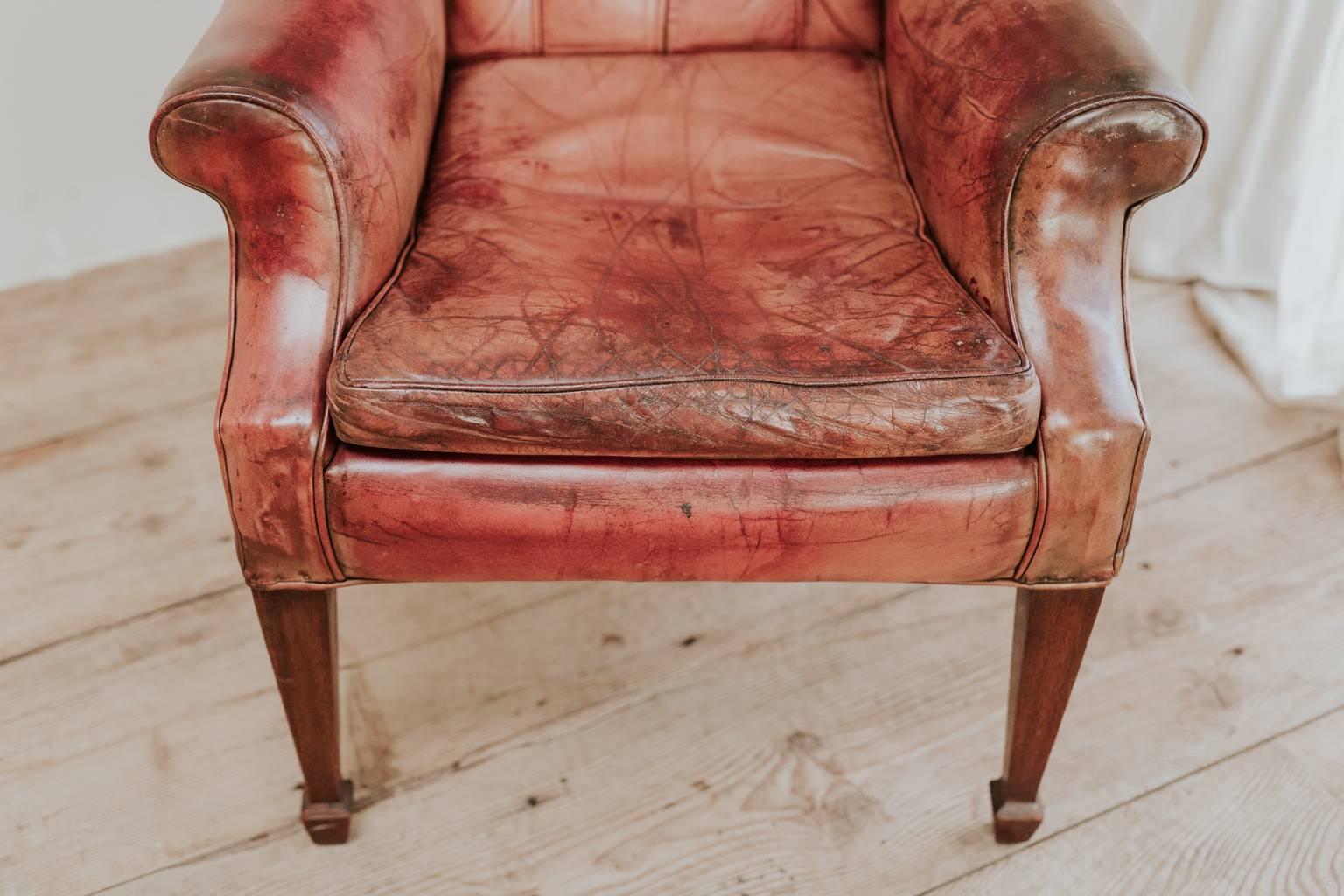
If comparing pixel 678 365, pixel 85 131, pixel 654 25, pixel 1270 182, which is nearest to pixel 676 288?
pixel 678 365

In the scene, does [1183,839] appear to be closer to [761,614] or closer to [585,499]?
[761,614]

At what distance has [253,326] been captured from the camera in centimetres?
89

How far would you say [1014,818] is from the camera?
109 centimetres

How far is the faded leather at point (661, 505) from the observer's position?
889 mm

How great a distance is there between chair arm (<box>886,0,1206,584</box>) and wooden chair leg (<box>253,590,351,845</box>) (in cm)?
58

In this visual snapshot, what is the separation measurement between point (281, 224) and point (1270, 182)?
4.55 feet

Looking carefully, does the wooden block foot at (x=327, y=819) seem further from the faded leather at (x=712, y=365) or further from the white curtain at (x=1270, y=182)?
the white curtain at (x=1270, y=182)

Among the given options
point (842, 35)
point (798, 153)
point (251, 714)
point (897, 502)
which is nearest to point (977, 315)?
point (897, 502)

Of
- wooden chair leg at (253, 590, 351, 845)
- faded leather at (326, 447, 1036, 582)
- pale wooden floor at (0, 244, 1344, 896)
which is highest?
faded leather at (326, 447, 1036, 582)

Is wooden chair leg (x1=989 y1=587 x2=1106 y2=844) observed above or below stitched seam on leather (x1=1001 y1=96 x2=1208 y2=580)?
below

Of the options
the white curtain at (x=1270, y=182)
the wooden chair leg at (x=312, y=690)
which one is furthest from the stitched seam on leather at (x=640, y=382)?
the white curtain at (x=1270, y=182)

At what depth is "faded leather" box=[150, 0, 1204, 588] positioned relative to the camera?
869 mm

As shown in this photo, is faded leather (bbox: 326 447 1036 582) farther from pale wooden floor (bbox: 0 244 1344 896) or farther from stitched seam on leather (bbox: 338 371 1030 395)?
pale wooden floor (bbox: 0 244 1344 896)

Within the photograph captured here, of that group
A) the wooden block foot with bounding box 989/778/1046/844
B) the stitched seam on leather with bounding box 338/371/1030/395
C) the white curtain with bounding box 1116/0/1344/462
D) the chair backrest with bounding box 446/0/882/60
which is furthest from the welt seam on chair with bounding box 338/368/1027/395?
the white curtain with bounding box 1116/0/1344/462
